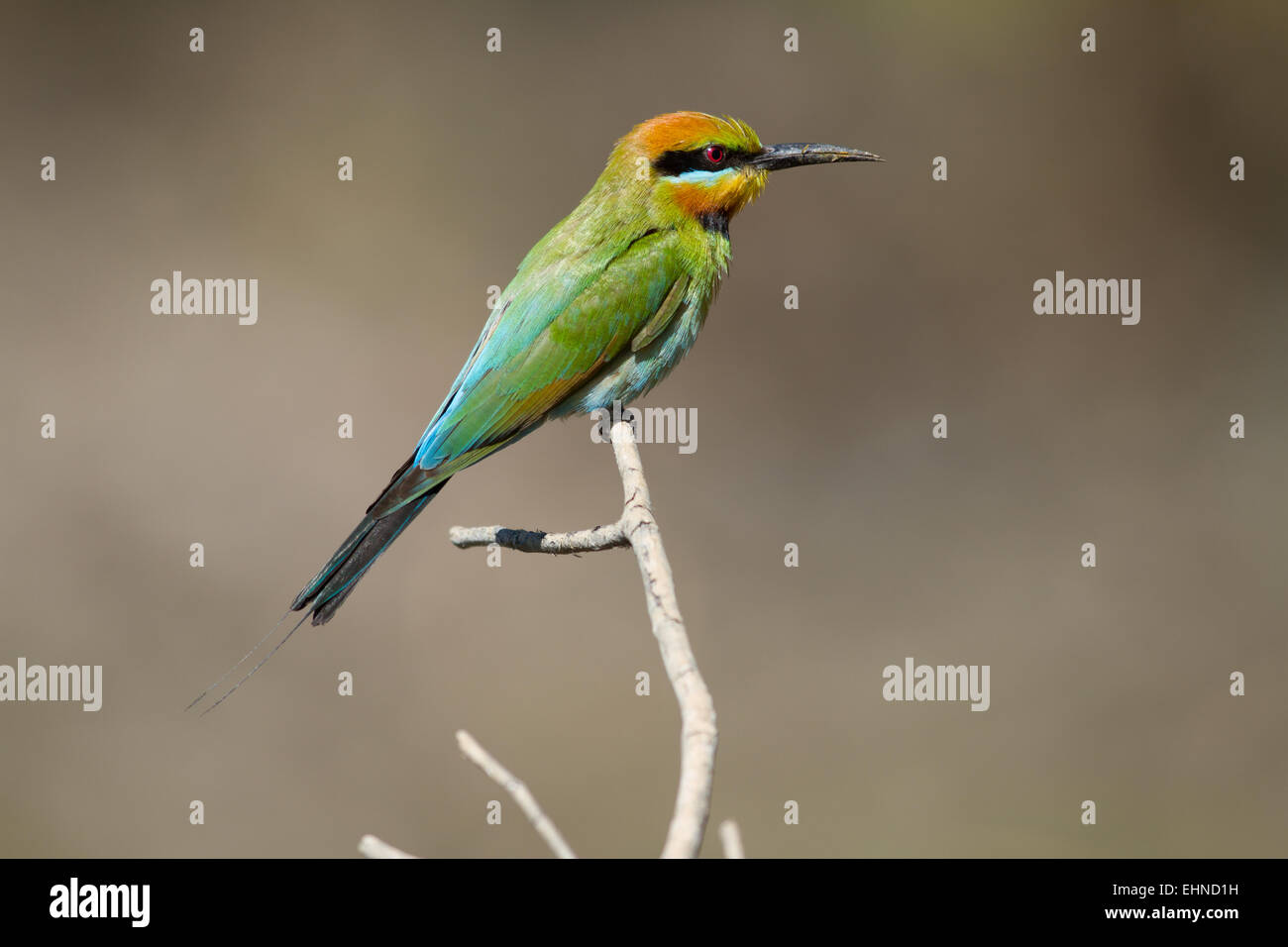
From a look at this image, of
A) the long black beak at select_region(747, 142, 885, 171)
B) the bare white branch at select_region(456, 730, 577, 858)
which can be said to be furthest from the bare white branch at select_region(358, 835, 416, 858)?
the long black beak at select_region(747, 142, 885, 171)

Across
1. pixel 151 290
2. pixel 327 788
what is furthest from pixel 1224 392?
pixel 151 290

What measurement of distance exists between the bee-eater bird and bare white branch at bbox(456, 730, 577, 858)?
5.08 feet

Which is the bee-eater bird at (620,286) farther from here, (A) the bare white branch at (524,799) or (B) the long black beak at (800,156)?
(A) the bare white branch at (524,799)

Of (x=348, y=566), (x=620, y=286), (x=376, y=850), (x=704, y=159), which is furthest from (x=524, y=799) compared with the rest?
(x=704, y=159)

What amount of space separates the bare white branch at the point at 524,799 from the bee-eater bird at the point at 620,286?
155cm

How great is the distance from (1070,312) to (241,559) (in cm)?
449

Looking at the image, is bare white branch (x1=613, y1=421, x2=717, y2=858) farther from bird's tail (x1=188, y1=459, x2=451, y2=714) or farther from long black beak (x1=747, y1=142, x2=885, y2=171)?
long black beak (x1=747, y1=142, x2=885, y2=171)

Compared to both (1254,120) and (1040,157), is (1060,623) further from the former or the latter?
(1254,120)

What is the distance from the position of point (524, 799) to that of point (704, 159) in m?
2.27

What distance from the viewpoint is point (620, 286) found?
10.2ft

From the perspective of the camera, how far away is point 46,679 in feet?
17.7

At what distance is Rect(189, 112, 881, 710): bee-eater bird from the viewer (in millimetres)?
3061

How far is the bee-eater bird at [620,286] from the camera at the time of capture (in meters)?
3.06

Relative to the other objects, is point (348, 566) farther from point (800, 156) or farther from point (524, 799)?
point (800, 156)
